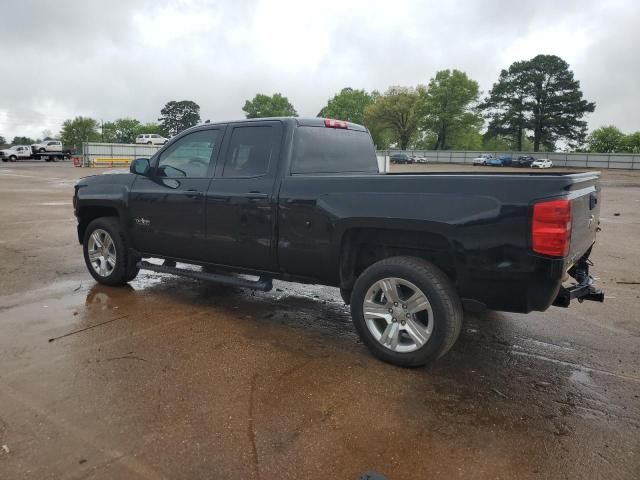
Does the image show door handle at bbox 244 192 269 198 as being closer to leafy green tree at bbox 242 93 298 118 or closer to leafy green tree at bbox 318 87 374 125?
leafy green tree at bbox 318 87 374 125

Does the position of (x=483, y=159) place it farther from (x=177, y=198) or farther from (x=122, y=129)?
(x=122, y=129)

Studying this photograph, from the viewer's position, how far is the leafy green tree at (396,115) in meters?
76.2

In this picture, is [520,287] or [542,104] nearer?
[520,287]

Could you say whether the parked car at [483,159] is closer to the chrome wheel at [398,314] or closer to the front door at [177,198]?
the front door at [177,198]

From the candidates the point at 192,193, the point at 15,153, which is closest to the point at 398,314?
the point at 192,193

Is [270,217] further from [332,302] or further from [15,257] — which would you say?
[15,257]

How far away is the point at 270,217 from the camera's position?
4.33 m

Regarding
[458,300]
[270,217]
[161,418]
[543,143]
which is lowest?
[161,418]

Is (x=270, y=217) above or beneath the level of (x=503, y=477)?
above

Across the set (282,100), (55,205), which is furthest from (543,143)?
(55,205)

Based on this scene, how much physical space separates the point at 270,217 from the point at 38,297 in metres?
3.01

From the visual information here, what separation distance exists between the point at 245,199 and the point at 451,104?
7098cm

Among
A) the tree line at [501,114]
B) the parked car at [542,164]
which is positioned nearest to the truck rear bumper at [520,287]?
the parked car at [542,164]

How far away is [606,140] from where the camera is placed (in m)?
71.9
